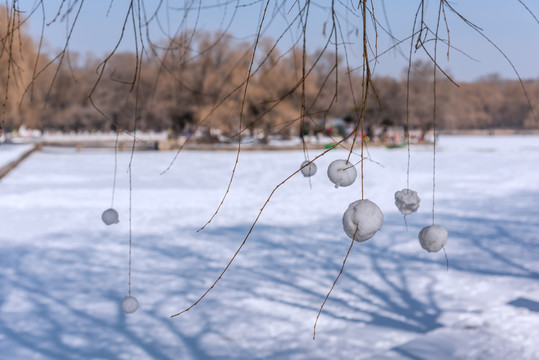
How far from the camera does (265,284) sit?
22.0 feet

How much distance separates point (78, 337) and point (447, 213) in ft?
28.3

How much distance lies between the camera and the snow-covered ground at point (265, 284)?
5.02 metres

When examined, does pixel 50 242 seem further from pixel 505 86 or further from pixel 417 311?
pixel 505 86

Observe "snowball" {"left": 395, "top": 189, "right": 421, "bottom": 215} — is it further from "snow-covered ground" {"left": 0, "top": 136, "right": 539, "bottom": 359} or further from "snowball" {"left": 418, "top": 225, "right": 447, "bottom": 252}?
"snow-covered ground" {"left": 0, "top": 136, "right": 539, "bottom": 359}

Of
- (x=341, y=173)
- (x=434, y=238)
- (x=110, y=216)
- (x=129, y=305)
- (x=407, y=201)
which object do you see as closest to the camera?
(x=341, y=173)

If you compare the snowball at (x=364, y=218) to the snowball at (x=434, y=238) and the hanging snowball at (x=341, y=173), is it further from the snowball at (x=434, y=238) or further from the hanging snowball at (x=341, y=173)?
the snowball at (x=434, y=238)

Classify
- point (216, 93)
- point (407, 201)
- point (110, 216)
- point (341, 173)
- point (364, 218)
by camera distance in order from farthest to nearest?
point (216, 93) < point (110, 216) < point (407, 201) < point (341, 173) < point (364, 218)

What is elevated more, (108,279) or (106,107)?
(106,107)

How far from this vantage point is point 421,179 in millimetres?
19375

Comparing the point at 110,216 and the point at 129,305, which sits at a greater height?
the point at 110,216

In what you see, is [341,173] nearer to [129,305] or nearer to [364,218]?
[364,218]

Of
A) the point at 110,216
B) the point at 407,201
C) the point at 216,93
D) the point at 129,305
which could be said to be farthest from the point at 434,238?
the point at 216,93

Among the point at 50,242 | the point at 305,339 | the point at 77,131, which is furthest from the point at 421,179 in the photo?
the point at 77,131

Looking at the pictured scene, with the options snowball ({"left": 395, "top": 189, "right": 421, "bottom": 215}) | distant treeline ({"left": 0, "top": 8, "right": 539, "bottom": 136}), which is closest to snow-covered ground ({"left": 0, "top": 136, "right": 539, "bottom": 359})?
snowball ({"left": 395, "top": 189, "right": 421, "bottom": 215})
